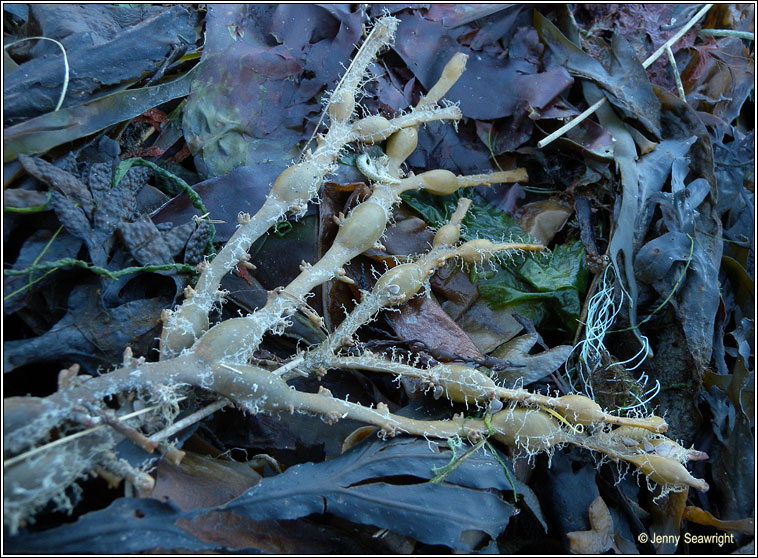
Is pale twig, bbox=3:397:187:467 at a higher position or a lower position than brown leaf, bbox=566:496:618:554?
higher

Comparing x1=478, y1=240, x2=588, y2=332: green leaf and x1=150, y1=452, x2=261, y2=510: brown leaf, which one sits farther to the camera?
x1=478, y1=240, x2=588, y2=332: green leaf

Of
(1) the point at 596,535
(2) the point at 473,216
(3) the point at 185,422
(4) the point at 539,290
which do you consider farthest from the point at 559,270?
(3) the point at 185,422

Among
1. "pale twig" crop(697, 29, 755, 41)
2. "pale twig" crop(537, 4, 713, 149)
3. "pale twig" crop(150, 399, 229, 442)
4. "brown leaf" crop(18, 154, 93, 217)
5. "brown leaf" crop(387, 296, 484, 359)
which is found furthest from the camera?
"pale twig" crop(697, 29, 755, 41)

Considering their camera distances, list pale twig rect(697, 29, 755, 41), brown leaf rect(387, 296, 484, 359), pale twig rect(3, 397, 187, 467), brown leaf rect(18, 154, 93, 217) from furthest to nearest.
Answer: pale twig rect(697, 29, 755, 41) < brown leaf rect(387, 296, 484, 359) < brown leaf rect(18, 154, 93, 217) < pale twig rect(3, 397, 187, 467)

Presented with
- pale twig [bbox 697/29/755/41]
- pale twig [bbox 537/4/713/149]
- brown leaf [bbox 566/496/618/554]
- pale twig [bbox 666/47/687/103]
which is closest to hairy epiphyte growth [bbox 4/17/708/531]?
brown leaf [bbox 566/496/618/554]

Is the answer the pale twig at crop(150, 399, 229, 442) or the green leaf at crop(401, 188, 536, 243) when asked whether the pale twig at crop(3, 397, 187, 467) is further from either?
the green leaf at crop(401, 188, 536, 243)

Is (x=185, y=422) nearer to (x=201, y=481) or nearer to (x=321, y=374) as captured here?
(x=201, y=481)

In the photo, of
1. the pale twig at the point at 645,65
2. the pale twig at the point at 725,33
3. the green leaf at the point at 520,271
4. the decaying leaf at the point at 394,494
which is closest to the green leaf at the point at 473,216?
the green leaf at the point at 520,271

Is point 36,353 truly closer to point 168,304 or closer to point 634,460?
point 168,304

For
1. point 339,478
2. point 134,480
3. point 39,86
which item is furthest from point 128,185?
point 339,478
